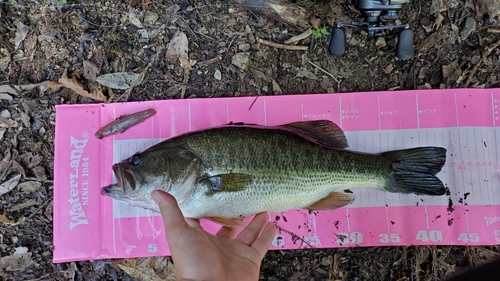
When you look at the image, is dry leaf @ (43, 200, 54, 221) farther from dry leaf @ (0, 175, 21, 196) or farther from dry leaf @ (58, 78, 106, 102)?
dry leaf @ (58, 78, 106, 102)

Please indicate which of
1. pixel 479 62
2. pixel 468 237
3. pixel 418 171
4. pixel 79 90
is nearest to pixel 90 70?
pixel 79 90

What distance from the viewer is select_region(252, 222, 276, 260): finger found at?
2.29 meters

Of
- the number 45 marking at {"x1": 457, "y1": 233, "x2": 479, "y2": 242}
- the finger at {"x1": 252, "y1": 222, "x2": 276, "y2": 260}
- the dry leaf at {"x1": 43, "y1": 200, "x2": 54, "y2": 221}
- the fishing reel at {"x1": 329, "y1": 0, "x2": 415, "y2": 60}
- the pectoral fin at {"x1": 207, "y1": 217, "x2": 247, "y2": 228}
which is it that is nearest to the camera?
the finger at {"x1": 252, "y1": 222, "x2": 276, "y2": 260}

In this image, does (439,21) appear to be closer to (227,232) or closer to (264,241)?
(264,241)

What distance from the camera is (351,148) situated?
111 inches

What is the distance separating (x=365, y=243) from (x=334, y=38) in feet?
5.02

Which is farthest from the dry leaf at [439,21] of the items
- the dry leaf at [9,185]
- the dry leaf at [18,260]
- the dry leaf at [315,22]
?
the dry leaf at [18,260]

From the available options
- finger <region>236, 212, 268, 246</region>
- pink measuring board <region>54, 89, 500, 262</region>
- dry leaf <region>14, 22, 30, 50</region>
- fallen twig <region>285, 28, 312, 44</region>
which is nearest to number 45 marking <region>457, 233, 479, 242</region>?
pink measuring board <region>54, 89, 500, 262</region>

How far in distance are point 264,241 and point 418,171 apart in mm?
A: 1152

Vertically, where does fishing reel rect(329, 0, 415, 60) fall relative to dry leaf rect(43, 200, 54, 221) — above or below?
above

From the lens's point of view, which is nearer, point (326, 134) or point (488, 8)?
point (326, 134)

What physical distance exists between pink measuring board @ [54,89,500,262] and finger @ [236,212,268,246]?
409 mm

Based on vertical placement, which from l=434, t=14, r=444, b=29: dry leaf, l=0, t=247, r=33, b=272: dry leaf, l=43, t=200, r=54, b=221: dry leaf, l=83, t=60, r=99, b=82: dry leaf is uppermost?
l=434, t=14, r=444, b=29: dry leaf

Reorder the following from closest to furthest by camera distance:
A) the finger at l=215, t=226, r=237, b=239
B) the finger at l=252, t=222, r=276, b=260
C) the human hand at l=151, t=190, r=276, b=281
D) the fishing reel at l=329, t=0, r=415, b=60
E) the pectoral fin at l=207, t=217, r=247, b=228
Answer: the human hand at l=151, t=190, r=276, b=281 → the finger at l=252, t=222, r=276, b=260 → the pectoral fin at l=207, t=217, r=247, b=228 → the finger at l=215, t=226, r=237, b=239 → the fishing reel at l=329, t=0, r=415, b=60
